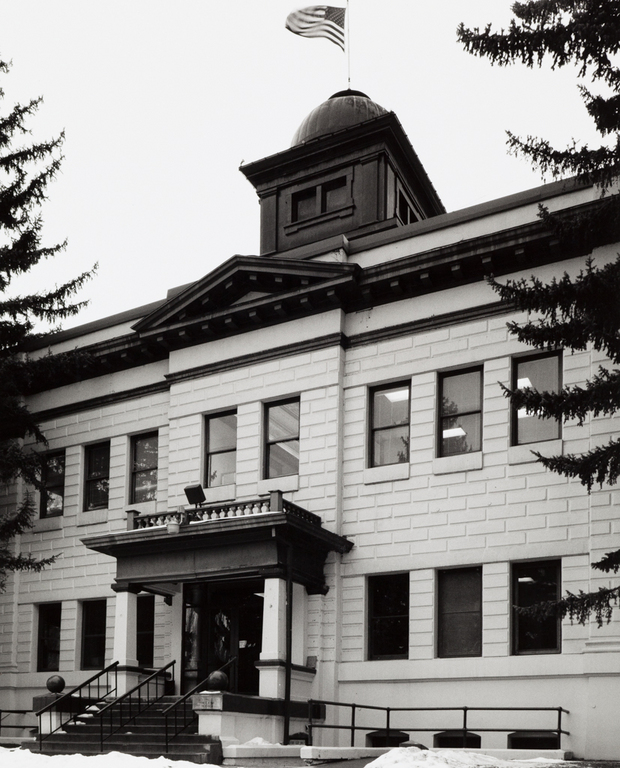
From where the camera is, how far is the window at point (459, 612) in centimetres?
2106

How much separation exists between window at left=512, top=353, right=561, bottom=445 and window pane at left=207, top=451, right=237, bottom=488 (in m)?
7.07

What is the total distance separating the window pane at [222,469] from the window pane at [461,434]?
5.37 m

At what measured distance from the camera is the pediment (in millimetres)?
23891

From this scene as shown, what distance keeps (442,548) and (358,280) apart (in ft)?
20.6

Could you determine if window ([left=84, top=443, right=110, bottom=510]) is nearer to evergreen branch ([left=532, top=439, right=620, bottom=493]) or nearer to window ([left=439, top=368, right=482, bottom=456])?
window ([left=439, top=368, right=482, bottom=456])

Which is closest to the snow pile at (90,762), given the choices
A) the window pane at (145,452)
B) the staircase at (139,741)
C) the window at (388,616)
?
the staircase at (139,741)

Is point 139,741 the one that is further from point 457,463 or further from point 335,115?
point 335,115

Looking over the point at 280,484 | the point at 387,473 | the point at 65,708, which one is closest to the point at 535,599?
the point at 387,473

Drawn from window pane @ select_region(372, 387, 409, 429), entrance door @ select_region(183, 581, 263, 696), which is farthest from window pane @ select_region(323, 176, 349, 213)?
entrance door @ select_region(183, 581, 263, 696)

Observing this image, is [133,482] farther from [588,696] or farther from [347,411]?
[588,696]

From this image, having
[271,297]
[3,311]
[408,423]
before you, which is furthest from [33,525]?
[408,423]

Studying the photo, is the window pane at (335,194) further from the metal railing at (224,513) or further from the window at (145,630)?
the window at (145,630)

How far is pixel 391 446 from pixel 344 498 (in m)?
1.54

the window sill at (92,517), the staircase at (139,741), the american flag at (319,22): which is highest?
the american flag at (319,22)
